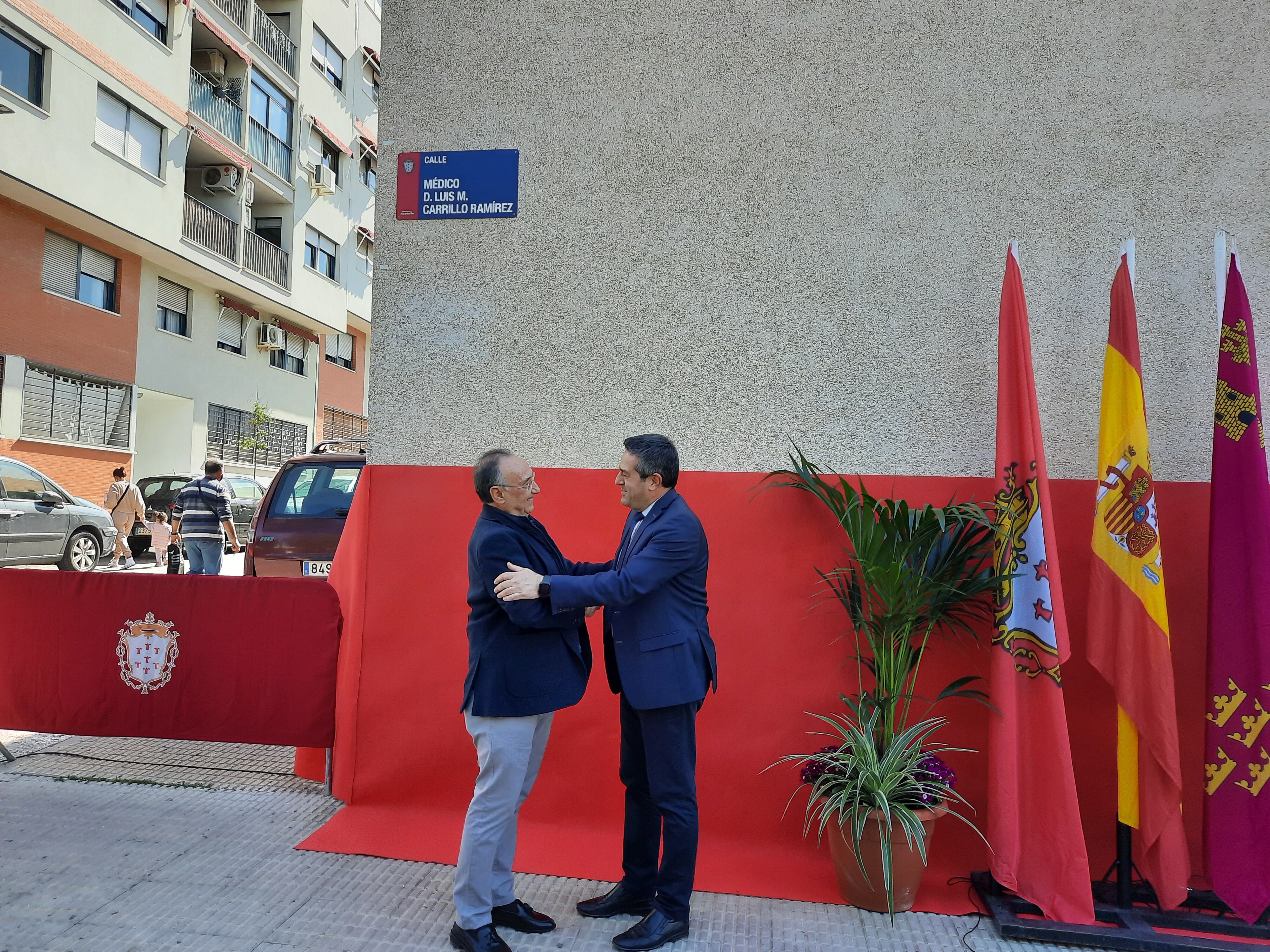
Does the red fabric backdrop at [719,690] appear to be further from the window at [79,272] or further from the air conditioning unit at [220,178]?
the air conditioning unit at [220,178]

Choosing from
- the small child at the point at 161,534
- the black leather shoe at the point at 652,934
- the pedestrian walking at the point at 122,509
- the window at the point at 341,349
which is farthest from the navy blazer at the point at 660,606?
the window at the point at 341,349

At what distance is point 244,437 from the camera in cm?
2239

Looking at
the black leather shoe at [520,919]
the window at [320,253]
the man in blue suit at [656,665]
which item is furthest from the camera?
the window at [320,253]

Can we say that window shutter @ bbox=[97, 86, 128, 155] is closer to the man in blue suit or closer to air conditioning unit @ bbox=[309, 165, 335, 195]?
air conditioning unit @ bbox=[309, 165, 335, 195]

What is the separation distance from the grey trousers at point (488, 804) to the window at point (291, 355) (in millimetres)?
22754

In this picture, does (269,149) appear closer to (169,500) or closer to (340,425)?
(340,425)

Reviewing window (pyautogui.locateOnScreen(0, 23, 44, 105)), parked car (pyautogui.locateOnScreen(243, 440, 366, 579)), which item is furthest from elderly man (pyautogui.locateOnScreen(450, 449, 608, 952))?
window (pyautogui.locateOnScreen(0, 23, 44, 105))

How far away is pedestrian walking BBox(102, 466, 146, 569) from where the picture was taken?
1303cm

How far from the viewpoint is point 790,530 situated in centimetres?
393

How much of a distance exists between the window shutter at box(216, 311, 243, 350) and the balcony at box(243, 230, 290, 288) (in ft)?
4.05

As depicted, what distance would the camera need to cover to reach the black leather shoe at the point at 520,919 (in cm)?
315

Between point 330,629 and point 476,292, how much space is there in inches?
72.6

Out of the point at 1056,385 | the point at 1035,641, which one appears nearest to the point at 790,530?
the point at 1035,641

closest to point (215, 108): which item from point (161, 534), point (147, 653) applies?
point (161, 534)
